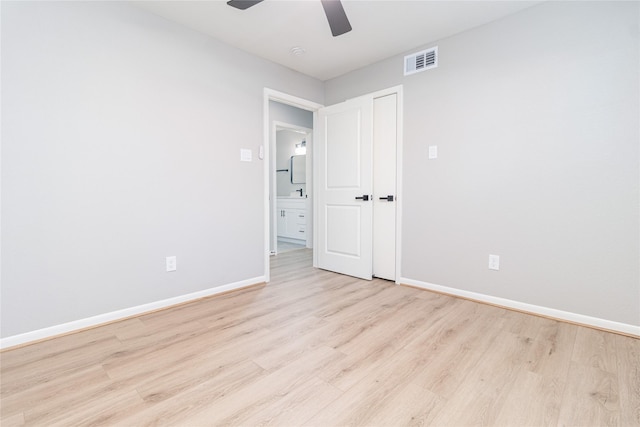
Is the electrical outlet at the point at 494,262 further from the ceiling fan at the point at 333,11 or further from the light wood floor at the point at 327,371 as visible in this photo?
the ceiling fan at the point at 333,11

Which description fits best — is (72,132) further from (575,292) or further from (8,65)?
(575,292)

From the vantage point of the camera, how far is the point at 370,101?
3.20m

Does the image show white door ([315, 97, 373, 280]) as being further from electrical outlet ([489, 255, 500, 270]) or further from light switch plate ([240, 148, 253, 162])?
electrical outlet ([489, 255, 500, 270])

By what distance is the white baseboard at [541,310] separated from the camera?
1986mm

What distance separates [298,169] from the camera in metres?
6.37

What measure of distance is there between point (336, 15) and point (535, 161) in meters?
1.82

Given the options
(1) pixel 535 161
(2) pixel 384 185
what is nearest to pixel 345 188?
(2) pixel 384 185

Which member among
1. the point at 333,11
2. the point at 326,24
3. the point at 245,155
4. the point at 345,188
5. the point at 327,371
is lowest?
the point at 327,371

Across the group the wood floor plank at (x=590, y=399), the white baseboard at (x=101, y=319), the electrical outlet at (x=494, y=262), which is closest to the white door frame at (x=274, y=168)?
the white baseboard at (x=101, y=319)

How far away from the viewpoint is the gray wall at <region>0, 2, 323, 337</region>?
6.04 ft

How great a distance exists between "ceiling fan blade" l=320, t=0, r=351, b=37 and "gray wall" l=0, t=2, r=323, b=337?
1.27m

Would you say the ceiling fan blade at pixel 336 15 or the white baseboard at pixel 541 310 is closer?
the ceiling fan blade at pixel 336 15

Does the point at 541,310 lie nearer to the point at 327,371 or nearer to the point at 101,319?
the point at 327,371

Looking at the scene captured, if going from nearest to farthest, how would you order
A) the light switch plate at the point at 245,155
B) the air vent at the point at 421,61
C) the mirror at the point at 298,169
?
the air vent at the point at 421,61 < the light switch plate at the point at 245,155 < the mirror at the point at 298,169
